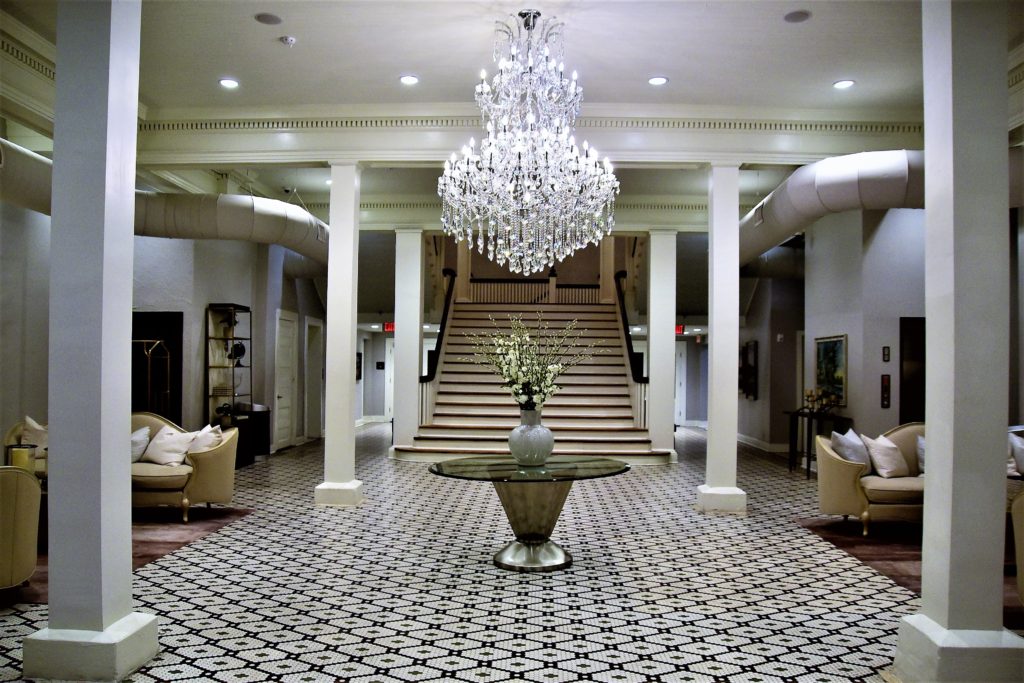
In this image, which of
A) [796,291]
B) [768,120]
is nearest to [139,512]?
[768,120]

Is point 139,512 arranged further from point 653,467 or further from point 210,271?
point 653,467

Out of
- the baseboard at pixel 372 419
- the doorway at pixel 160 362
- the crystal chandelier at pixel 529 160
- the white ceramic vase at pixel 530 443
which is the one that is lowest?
the baseboard at pixel 372 419

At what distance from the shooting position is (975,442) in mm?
3297

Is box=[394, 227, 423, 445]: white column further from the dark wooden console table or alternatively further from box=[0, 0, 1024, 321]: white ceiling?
the dark wooden console table

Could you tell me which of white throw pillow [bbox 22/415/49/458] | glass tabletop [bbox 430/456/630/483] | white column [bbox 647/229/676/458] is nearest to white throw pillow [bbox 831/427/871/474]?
glass tabletop [bbox 430/456/630/483]

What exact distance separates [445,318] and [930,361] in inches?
426

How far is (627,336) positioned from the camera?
42.9 ft

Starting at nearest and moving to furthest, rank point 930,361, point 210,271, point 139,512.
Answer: point 930,361, point 139,512, point 210,271

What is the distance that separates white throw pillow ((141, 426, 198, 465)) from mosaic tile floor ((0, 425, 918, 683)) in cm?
96

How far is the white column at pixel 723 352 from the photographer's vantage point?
7254mm

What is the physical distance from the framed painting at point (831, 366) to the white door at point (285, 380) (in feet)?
27.7

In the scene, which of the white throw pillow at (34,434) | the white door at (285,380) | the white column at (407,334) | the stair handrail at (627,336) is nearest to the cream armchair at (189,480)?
the white throw pillow at (34,434)

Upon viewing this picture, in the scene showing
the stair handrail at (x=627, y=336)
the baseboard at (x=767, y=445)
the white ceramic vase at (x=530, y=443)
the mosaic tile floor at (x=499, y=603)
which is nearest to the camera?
the mosaic tile floor at (x=499, y=603)

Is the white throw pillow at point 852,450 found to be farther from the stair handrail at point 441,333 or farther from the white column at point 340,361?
the stair handrail at point 441,333
